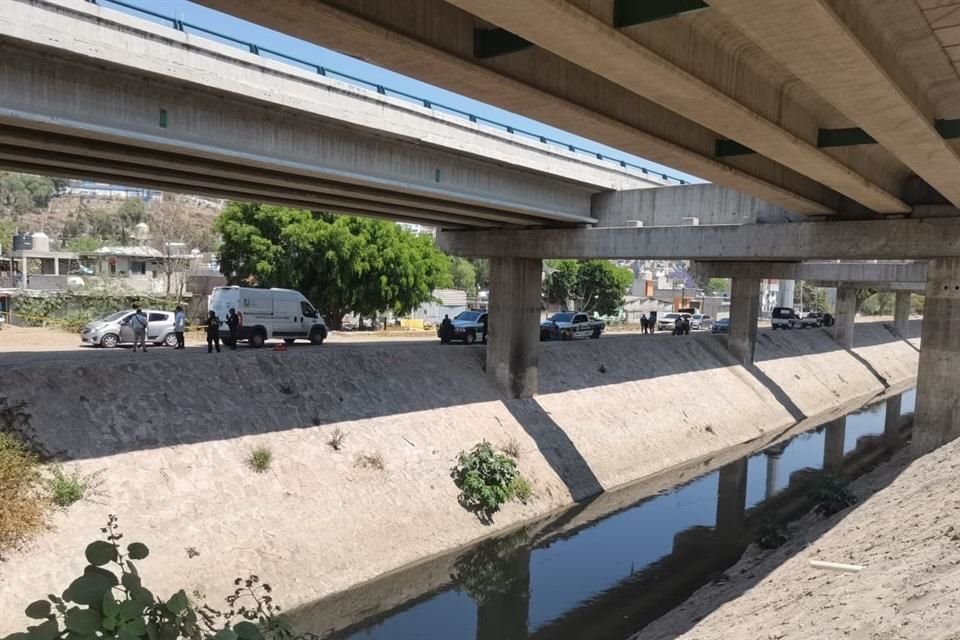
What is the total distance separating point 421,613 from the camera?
683 inches

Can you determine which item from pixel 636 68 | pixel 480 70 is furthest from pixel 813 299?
pixel 480 70

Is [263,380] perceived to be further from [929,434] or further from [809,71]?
[929,434]

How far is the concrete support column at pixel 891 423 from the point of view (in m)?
A: 39.4

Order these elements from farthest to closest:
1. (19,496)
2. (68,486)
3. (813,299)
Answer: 1. (813,299)
2. (68,486)
3. (19,496)

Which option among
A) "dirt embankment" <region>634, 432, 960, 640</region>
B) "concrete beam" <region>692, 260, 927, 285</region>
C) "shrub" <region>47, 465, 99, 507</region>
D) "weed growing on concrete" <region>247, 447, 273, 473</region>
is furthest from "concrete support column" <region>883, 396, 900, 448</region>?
"shrub" <region>47, 465, 99, 507</region>

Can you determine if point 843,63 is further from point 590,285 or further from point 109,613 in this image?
point 590,285

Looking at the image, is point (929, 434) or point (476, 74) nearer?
point (476, 74)

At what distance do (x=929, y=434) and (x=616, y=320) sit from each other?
203 ft

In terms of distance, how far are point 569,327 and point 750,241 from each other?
71.5ft

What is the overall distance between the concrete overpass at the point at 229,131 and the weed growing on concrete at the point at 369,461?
8.19m

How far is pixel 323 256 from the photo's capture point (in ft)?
160

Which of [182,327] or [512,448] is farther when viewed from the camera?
[182,327]

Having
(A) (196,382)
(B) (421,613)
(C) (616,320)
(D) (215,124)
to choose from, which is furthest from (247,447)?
(C) (616,320)

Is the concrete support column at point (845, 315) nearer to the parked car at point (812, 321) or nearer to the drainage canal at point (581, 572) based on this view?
the parked car at point (812, 321)
